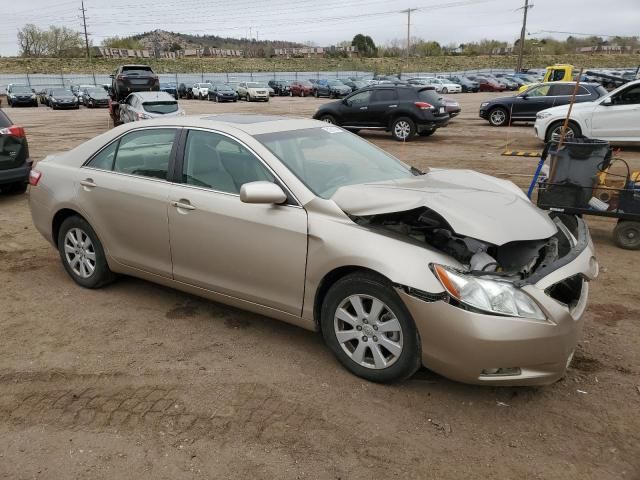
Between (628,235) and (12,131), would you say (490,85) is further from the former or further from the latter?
(12,131)

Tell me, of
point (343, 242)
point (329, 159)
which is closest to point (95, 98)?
point (329, 159)

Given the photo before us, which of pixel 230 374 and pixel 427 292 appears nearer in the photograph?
pixel 427 292

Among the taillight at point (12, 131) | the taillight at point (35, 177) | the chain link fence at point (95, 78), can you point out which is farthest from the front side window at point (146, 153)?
the chain link fence at point (95, 78)

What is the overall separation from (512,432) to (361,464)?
883mm

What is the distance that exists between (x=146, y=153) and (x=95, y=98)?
35863 millimetres

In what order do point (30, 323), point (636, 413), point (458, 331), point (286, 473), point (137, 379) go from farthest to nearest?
point (30, 323), point (137, 379), point (636, 413), point (458, 331), point (286, 473)

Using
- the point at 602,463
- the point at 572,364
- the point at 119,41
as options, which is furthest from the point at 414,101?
the point at 119,41

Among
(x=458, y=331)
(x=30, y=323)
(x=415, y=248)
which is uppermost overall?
(x=415, y=248)

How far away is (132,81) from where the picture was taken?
24.9 meters

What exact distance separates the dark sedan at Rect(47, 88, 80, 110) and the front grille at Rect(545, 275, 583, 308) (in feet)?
123

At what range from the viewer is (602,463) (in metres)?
2.70

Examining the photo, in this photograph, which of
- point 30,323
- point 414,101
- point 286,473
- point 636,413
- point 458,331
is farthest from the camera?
point 414,101

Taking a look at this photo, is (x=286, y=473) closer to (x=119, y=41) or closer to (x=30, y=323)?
(x=30, y=323)

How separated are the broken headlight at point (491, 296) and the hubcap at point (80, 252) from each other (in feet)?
10.7
